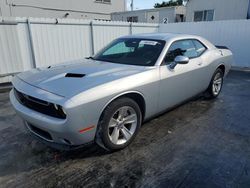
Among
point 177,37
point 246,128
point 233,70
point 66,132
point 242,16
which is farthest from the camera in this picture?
point 242,16

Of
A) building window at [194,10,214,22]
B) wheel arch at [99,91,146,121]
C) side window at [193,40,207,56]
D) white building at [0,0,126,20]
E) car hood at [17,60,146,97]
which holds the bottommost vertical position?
wheel arch at [99,91,146,121]

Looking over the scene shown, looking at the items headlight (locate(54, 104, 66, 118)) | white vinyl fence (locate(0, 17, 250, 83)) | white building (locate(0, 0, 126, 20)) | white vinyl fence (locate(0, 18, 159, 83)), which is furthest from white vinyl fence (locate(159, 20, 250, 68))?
white building (locate(0, 0, 126, 20))

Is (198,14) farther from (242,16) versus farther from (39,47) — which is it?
(39,47)

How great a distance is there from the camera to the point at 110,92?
2.63 meters

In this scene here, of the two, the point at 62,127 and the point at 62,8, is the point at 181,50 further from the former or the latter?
the point at 62,8

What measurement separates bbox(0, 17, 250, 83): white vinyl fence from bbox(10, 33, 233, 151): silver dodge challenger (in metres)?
3.90

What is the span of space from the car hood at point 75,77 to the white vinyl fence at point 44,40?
4122 millimetres

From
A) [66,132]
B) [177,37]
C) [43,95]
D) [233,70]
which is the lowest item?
[233,70]

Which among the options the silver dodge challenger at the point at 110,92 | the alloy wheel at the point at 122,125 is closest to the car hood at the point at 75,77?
the silver dodge challenger at the point at 110,92

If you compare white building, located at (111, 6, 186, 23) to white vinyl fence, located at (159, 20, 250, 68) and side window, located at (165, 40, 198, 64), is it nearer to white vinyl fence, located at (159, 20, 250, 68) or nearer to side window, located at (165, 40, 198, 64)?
white vinyl fence, located at (159, 20, 250, 68)

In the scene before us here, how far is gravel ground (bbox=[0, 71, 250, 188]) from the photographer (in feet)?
8.07

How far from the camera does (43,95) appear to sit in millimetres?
2496

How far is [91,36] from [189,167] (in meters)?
7.13

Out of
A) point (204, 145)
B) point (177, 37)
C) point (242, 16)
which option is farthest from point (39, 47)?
point (242, 16)
